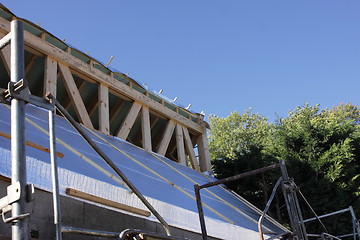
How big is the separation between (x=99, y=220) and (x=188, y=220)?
1.12 meters

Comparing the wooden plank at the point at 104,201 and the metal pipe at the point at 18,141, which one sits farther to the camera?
the wooden plank at the point at 104,201

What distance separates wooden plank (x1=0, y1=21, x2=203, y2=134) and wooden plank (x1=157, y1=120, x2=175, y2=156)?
19 centimetres

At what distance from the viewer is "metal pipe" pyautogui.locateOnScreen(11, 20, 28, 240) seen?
6.30ft

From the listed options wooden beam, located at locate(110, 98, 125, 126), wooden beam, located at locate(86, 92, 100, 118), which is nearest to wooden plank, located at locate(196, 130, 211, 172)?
wooden beam, located at locate(110, 98, 125, 126)

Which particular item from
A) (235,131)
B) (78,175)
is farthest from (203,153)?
(235,131)

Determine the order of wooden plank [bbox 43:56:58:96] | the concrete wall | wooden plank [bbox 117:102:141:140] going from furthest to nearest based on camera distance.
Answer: wooden plank [bbox 117:102:141:140], wooden plank [bbox 43:56:58:96], the concrete wall

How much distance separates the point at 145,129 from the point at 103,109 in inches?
52.8

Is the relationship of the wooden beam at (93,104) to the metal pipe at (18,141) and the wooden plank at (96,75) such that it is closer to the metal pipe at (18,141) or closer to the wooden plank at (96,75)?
the wooden plank at (96,75)

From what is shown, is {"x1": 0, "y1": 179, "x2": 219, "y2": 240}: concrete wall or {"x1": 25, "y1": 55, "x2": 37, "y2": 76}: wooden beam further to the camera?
{"x1": 25, "y1": 55, "x2": 37, "y2": 76}: wooden beam

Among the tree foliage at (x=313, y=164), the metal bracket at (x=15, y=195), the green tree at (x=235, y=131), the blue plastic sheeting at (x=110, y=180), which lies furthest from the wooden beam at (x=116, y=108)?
the green tree at (x=235, y=131)

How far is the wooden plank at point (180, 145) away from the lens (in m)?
10.1

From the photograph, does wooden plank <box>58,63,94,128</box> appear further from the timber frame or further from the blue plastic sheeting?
Answer: the blue plastic sheeting

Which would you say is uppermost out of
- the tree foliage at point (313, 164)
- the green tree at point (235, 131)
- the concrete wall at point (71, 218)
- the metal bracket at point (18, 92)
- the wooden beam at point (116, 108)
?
the green tree at point (235, 131)

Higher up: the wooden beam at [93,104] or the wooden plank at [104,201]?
the wooden beam at [93,104]
